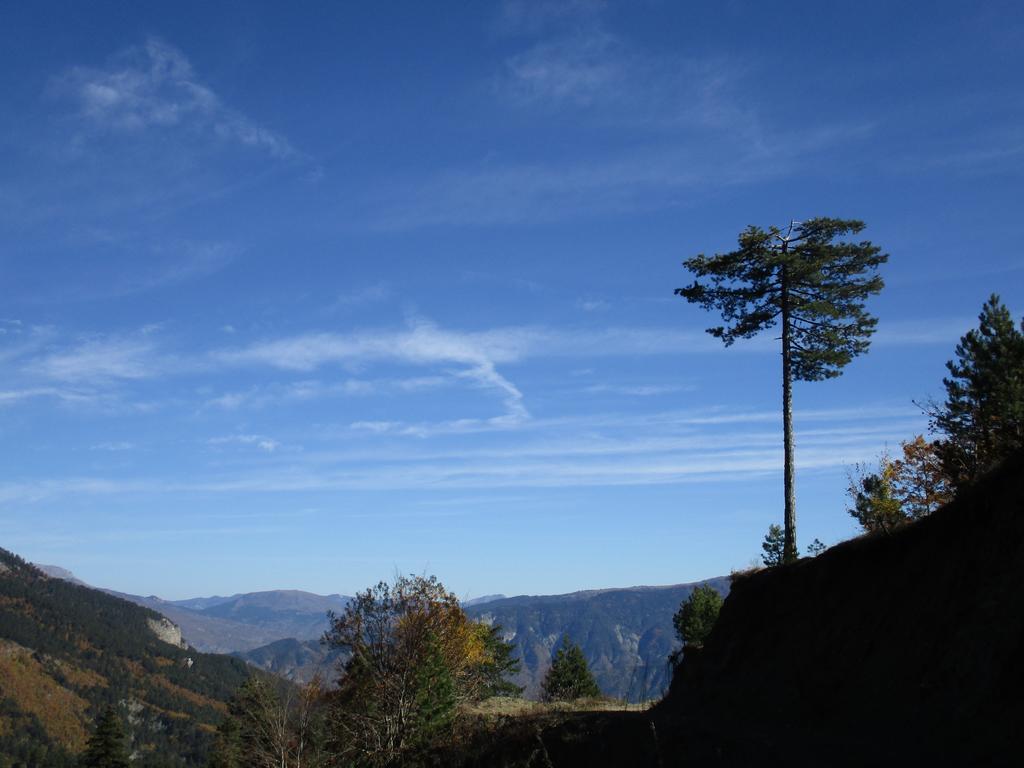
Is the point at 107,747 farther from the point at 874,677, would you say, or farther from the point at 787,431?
the point at 874,677

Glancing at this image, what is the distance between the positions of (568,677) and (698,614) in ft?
40.7

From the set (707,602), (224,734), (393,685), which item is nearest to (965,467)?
(393,685)

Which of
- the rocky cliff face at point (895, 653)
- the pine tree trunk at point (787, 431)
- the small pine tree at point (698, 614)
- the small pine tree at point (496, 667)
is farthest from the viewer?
the small pine tree at point (698, 614)

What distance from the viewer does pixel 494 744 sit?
682 inches

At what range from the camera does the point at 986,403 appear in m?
25.8

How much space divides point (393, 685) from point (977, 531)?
2178 cm

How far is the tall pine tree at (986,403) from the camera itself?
18.6 m

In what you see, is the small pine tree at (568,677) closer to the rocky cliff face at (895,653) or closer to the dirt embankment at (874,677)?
the rocky cliff face at (895,653)

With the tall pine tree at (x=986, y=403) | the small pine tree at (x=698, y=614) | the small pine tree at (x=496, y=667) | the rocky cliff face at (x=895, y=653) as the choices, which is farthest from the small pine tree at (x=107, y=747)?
the tall pine tree at (x=986, y=403)

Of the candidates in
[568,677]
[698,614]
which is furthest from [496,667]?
[698,614]

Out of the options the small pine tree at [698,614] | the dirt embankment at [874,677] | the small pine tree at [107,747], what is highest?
the dirt embankment at [874,677]

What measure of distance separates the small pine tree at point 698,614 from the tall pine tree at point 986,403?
31.7m

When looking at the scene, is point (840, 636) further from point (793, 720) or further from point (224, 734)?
point (224, 734)

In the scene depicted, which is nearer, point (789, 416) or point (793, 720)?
point (793, 720)
